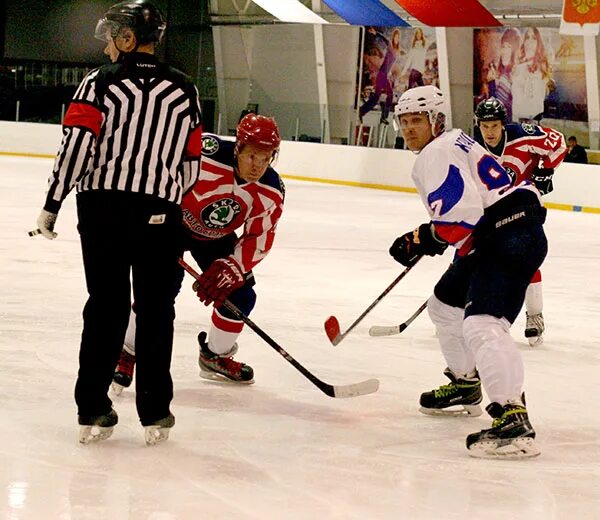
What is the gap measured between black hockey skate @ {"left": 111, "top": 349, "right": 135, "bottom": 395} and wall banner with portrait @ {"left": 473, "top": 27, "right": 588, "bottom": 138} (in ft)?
40.8

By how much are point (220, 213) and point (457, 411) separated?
944 millimetres

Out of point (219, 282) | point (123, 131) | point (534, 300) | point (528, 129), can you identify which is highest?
point (123, 131)

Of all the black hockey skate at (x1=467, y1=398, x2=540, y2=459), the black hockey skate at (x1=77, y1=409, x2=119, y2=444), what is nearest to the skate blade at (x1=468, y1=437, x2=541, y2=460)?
the black hockey skate at (x1=467, y1=398, x2=540, y2=459)

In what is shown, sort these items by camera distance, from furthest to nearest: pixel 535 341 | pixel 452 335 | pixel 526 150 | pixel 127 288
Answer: pixel 526 150 → pixel 535 341 → pixel 452 335 → pixel 127 288

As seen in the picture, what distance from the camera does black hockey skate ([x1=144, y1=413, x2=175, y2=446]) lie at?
300 centimetres

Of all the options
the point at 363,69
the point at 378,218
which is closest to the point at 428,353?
the point at 378,218

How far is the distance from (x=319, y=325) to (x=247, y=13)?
15749mm

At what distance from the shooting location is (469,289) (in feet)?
10.6

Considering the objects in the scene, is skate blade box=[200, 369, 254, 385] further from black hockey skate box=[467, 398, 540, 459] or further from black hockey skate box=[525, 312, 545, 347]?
black hockey skate box=[525, 312, 545, 347]

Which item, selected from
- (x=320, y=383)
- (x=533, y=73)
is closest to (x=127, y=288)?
(x=320, y=383)

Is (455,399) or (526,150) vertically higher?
(526,150)

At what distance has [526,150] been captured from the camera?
17.1 feet

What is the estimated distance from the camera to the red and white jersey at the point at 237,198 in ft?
12.1

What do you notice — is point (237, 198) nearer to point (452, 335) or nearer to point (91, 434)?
point (452, 335)
